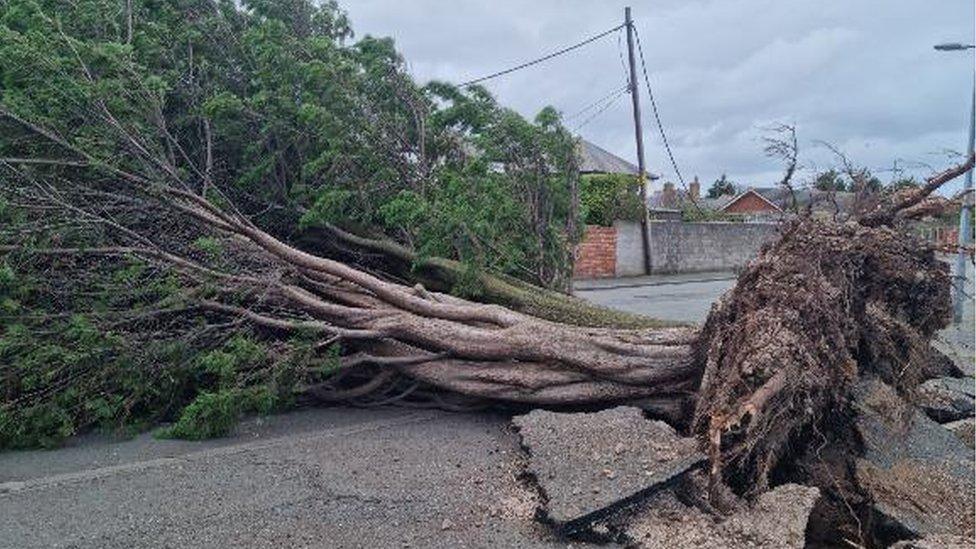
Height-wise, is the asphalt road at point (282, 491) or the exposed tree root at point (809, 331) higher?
the exposed tree root at point (809, 331)

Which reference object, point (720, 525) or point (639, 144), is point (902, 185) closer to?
point (720, 525)

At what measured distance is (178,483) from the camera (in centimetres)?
443

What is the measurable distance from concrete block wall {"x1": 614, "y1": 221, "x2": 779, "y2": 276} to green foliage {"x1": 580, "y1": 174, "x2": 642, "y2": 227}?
0.88 feet

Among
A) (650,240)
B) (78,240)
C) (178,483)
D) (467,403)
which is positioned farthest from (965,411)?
(650,240)

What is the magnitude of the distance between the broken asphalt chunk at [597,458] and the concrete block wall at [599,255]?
1596cm

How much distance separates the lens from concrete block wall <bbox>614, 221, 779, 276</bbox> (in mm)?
21719

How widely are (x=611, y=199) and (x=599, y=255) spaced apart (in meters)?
1.49

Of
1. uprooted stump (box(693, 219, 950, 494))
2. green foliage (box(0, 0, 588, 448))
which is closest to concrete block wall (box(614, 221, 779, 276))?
green foliage (box(0, 0, 588, 448))

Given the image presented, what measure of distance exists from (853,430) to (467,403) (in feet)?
8.04

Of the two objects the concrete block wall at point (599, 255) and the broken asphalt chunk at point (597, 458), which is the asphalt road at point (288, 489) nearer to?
the broken asphalt chunk at point (597, 458)

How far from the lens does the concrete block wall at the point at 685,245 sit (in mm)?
21719

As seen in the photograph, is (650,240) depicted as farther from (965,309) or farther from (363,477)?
(363,477)

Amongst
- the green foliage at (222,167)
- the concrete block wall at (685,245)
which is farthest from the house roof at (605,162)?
the green foliage at (222,167)

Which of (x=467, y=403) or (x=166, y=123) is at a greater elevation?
(x=166, y=123)
